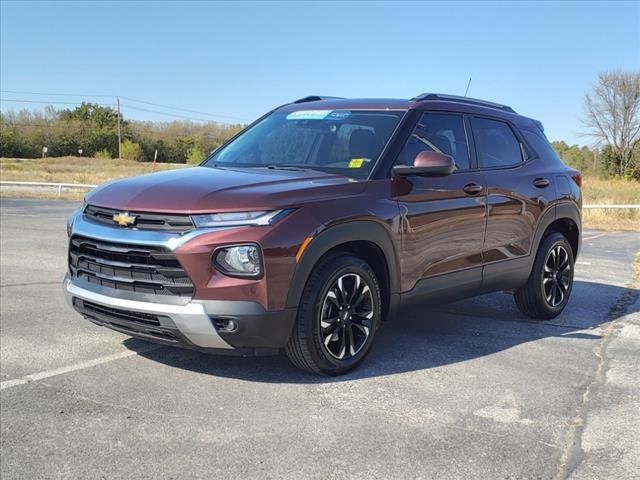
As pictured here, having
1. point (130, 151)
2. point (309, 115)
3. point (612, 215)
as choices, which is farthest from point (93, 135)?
point (309, 115)

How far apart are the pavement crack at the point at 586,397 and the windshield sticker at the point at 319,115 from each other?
8.86ft

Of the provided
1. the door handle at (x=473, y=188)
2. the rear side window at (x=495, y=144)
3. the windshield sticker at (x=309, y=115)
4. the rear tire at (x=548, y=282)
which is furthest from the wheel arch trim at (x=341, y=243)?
the rear tire at (x=548, y=282)

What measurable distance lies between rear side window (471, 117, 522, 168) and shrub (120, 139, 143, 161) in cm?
8486

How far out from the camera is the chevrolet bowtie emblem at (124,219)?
3.84m

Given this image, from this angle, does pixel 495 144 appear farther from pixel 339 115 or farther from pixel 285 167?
pixel 285 167

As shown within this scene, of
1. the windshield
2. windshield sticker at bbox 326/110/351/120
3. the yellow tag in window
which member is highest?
windshield sticker at bbox 326/110/351/120

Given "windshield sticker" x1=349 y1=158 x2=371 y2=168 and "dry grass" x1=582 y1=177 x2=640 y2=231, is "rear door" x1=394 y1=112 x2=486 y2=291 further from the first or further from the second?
"dry grass" x1=582 y1=177 x2=640 y2=231

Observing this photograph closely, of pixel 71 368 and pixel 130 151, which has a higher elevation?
pixel 130 151

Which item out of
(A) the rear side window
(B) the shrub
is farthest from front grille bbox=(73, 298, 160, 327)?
(B) the shrub

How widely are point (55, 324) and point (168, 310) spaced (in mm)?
2390

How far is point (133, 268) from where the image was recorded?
12.6ft

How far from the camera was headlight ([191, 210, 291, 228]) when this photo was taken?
3.71 m

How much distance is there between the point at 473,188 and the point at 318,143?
1307 millimetres

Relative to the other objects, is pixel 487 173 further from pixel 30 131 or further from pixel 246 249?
pixel 30 131
